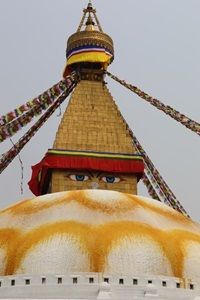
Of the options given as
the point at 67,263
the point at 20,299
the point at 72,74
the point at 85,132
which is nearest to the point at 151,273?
the point at 67,263

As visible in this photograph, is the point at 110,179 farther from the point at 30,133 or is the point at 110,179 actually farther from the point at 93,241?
the point at 93,241

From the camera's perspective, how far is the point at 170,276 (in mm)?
11047

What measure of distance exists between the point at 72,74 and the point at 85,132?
87.1 inches

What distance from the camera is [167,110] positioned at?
16578mm

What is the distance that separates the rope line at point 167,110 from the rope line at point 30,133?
4.50 feet

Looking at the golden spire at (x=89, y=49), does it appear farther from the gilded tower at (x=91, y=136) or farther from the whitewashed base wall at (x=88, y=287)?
the whitewashed base wall at (x=88, y=287)

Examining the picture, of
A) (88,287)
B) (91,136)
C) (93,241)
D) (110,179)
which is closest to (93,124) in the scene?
(91,136)

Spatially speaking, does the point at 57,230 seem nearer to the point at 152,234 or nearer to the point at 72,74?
the point at 152,234

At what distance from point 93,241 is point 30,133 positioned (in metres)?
6.42

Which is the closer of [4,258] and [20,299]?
[20,299]

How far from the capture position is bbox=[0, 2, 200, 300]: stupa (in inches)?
419

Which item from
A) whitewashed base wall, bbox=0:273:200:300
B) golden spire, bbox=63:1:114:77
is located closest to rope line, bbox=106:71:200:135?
golden spire, bbox=63:1:114:77

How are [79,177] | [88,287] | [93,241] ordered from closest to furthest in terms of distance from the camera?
[88,287] → [93,241] → [79,177]

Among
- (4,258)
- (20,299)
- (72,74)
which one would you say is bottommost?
(20,299)
